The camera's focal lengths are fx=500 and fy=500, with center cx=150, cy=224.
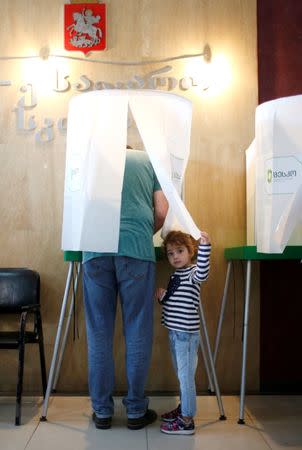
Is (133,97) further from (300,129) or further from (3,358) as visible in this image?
(3,358)

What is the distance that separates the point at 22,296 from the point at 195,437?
1.19m

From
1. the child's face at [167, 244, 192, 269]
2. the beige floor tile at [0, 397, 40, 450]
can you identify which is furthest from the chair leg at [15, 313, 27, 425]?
the child's face at [167, 244, 192, 269]

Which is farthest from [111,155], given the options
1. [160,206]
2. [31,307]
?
[31,307]

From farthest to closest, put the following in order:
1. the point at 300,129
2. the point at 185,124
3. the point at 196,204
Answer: the point at 196,204 → the point at 185,124 → the point at 300,129

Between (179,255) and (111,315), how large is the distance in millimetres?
414

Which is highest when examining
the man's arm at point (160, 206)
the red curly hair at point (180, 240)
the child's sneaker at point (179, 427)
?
the man's arm at point (160, 206)

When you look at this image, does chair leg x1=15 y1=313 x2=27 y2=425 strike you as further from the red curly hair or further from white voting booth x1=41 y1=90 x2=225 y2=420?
the red curly hair

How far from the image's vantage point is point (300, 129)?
2.09m

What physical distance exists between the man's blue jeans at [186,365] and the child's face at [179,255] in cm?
31

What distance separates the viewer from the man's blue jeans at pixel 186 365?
7.29 ft

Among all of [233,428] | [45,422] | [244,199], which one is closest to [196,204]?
[244,199]

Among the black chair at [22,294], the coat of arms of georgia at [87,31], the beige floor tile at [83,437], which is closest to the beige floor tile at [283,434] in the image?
the beige floor tile at [83,437]

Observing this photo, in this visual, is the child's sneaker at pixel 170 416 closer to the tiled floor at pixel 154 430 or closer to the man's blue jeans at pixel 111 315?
the tiled floor at pixel 154 430

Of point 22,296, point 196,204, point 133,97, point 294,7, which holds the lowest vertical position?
point 22,296
